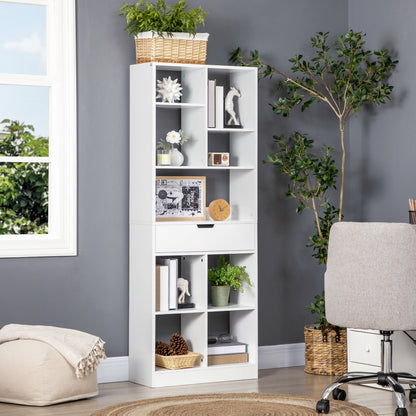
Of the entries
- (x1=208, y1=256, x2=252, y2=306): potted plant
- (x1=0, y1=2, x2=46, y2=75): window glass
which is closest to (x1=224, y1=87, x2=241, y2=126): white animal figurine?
(x1=208, y1=256, x2=252, y2=306): potted plant

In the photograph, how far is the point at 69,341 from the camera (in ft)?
13.3

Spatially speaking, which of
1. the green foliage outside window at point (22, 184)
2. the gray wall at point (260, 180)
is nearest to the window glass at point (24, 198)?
the green foliage outside window at point (22, 184)

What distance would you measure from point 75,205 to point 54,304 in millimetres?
551

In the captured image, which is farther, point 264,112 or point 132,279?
point 264,112

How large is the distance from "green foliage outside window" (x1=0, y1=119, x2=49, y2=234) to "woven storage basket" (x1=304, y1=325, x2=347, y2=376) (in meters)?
1.68

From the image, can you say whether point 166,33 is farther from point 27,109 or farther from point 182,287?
point 182,287

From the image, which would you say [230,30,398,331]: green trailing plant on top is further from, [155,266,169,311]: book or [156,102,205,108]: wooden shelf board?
[155,266,169,311]: book

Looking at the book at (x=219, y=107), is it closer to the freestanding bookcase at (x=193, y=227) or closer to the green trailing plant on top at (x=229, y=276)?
the freestanding bookcase at (x=193, y=227)

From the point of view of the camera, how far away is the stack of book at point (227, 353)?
4.63 m

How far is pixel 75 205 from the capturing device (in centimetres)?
452

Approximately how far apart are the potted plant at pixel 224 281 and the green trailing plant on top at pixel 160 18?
4.40ft

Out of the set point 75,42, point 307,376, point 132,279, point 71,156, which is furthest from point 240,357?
point 75,42

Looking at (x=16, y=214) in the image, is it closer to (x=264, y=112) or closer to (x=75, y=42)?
(x=75, y=42)

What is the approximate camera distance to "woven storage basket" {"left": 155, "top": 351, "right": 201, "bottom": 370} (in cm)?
443
